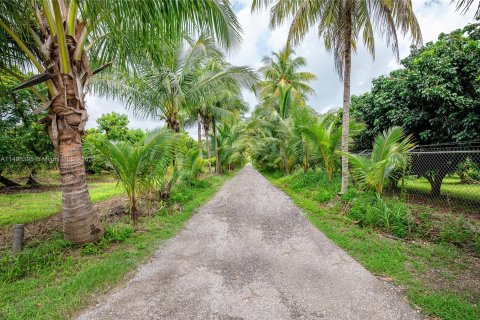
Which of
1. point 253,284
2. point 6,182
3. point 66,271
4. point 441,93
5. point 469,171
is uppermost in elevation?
point 441,93

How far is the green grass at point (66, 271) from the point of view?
2.45 metres

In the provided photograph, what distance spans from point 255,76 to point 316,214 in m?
4.74

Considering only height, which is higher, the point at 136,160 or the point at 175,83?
the point at 175,83

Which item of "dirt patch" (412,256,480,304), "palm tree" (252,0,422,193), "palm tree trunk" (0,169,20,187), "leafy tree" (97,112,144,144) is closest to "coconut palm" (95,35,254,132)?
"palm tree" (252,0,422,193)

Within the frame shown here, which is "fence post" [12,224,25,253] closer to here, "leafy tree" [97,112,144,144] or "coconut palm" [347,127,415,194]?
"coconut palm" [347,127,415,194]

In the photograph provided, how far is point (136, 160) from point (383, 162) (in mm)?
5619

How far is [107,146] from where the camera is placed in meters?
4.64

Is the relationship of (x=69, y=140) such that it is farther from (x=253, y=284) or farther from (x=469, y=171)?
(x=469, y=171)

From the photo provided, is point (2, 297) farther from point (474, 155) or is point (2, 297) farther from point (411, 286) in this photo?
point (474, 155)

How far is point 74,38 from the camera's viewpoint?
3826mm

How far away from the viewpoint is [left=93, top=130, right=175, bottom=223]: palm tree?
471cm

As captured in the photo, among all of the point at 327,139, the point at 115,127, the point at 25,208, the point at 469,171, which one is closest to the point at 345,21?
the point at 327,139

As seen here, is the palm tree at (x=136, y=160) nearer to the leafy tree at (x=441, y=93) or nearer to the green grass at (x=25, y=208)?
the green grass at (x=25, y=208)

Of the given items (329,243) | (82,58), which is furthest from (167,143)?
(329,243)
